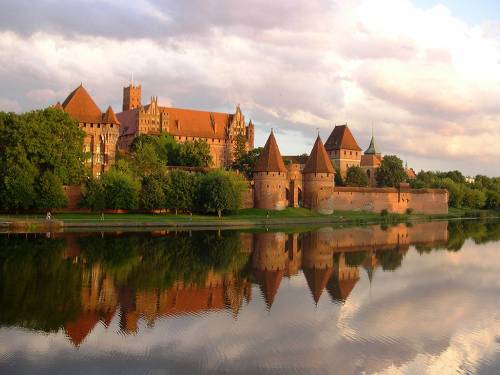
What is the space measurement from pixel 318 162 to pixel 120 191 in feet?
67.5

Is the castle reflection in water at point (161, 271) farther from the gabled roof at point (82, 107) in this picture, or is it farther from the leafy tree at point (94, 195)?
the gabled roof at point (82, 107)

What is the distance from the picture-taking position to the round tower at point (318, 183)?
5728 cm

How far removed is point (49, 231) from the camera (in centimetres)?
3816

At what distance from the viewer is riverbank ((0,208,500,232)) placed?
40.1 metres

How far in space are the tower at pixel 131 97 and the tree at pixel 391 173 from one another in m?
44.8

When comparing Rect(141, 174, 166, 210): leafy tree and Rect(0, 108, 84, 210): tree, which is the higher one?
Rect(0, 108, 84, 210): tree

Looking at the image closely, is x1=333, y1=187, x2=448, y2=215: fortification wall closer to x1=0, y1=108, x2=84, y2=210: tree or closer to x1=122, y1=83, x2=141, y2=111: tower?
x1=0, y1=108, x2=84, y2=210: tree

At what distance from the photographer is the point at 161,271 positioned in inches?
899

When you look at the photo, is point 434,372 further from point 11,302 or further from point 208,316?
point 11,302

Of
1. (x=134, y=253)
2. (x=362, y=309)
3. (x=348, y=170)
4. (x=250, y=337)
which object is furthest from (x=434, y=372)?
(x=348, y=170)

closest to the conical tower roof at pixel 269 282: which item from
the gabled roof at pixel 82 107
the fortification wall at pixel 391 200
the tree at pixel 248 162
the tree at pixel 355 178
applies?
the fortification wall at pixel 391 200

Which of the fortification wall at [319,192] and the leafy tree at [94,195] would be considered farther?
the fortification wall at [319,192]

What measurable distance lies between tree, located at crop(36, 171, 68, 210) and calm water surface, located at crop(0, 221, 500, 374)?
45.0ft

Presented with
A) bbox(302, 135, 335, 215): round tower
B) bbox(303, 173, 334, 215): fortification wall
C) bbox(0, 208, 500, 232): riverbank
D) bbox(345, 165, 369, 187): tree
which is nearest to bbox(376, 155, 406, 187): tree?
bbox(345, 165, 369, 187): tree
